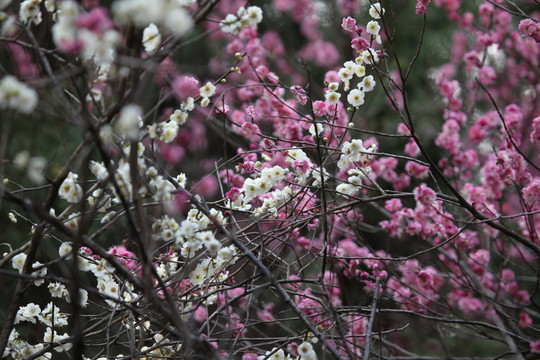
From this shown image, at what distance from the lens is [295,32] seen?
7344 millimetres

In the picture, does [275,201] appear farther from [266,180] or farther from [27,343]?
[27,343]

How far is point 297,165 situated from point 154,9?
1365 millimetres

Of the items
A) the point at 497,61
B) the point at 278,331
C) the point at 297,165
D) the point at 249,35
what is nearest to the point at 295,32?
the point at 497,61

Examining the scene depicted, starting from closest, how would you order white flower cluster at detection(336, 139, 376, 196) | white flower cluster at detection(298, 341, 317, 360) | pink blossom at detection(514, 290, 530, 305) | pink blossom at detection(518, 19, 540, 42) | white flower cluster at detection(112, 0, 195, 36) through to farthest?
white flower cluster at detection(112, 0, 195, 36), white flower cluster at detection(298, 341, 317, 360), white flower cluster at detection(336, 139, 376, 196), pink blossom at detection(518, 19, 540, 42), pink blossom at detection(514, 290, 530, 305)

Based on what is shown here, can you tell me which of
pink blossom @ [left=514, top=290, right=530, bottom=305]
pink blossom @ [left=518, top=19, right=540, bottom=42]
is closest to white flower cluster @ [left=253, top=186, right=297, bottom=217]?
pink blossom @ [left=518, top=19, right=540, bottom=42]

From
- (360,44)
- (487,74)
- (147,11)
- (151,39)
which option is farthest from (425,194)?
(487,74)

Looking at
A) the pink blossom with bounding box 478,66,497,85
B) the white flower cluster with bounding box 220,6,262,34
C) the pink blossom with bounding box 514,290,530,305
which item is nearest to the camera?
the white flower cluster with bounding box 220,6,262,34

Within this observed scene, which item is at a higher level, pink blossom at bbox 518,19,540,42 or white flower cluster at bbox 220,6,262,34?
pink blossom at bbox 518,19,540,42

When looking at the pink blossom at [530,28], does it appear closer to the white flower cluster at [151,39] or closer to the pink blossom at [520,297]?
the white flower cluster at [151,39]

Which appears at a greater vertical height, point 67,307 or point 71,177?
point 67,307

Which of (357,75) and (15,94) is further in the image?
(357,75)

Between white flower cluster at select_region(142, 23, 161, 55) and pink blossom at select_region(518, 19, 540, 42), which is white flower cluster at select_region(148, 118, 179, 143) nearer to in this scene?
white flower cluster at select_region(142, 23, 161, 55)

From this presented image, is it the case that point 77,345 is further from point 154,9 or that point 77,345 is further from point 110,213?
point 154,9

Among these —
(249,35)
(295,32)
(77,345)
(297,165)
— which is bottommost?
(77,345)
